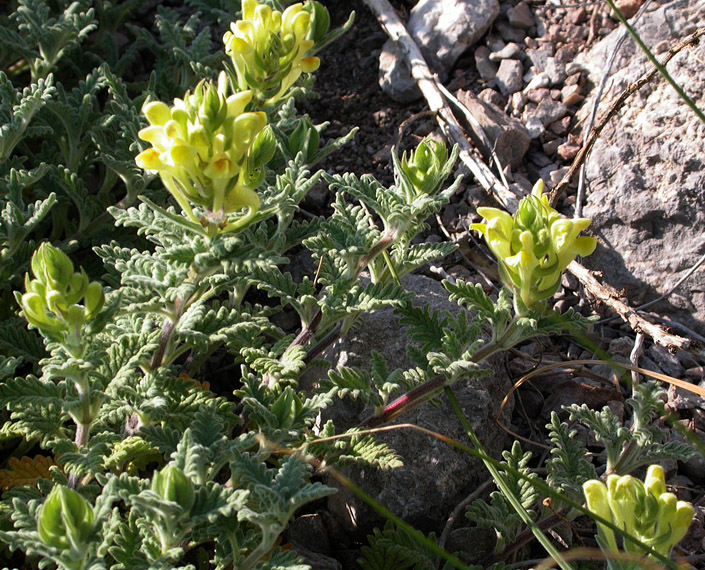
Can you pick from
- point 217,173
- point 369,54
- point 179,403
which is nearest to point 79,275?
point 217,173

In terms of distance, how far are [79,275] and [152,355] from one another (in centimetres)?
54

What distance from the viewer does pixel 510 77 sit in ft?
Result: 13.4

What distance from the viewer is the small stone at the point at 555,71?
13.1 feet

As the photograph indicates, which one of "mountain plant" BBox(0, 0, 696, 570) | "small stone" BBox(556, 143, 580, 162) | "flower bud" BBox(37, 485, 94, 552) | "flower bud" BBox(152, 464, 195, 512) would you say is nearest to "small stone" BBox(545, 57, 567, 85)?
"small stone" BBox(556, 143, 580, 162)

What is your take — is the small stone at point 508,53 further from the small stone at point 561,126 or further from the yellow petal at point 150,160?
the yellow petal at point 150,160

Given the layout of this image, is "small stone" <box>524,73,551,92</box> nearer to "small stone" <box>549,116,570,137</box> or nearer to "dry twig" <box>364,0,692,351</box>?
"small stone" <box>549,116,570,137</box>

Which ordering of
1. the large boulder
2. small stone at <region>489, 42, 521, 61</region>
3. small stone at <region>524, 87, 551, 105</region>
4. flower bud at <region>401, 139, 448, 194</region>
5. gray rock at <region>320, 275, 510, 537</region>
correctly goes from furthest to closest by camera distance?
small stone at <region>489, 42, 521, 61</region>
small stone at <region>524, 87, 551, 105</region>
the large boulder
gray rock at <region>320, 275, 510, 537</region>
flower bud at <region>401, 139, 448, 194</region>

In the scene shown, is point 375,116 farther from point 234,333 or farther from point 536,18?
point 234,333

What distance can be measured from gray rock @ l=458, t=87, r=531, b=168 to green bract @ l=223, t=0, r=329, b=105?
4.11 ft

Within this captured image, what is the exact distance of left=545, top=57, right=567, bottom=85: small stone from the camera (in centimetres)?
398

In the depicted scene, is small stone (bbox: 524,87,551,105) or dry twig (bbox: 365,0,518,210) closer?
dry twig (bbox: 365,0,518,210)

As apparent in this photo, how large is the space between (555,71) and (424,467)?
222 centimetres

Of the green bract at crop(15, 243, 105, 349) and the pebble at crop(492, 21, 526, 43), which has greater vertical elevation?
the green bract at crop(15, 243, 105, 349)

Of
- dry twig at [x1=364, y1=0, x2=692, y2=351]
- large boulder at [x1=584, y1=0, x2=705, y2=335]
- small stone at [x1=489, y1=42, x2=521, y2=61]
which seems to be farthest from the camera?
small stone at [x1=489, y1=42, x2=521, y2=61]
